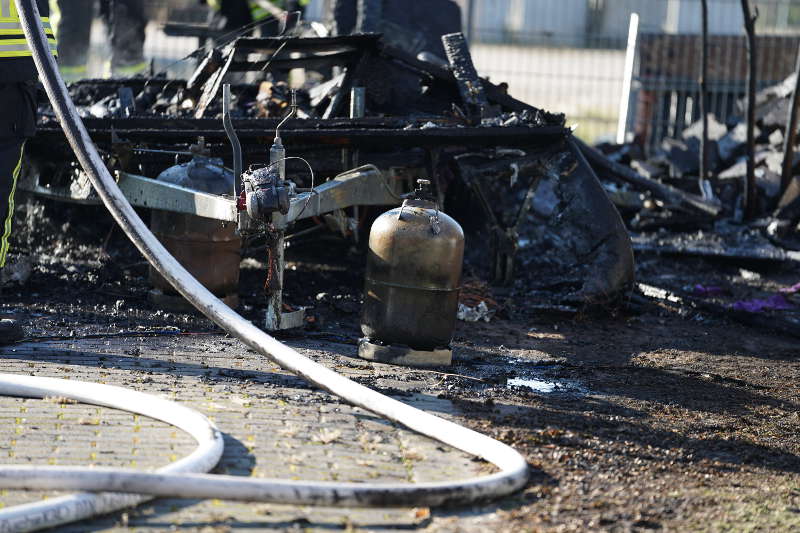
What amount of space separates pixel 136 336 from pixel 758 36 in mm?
13878

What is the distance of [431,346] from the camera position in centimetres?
600

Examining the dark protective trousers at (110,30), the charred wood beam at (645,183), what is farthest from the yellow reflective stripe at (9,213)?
the dark protective trousers at (110,30)

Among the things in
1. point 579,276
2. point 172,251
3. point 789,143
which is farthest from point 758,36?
point 172,251

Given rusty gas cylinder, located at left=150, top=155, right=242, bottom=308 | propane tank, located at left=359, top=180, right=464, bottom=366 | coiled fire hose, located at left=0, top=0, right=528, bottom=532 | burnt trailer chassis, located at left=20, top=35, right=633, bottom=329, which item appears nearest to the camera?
coiled fire hose, located at left=0, top=0, right=528, bottom=532

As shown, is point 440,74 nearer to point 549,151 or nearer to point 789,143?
point 549,151

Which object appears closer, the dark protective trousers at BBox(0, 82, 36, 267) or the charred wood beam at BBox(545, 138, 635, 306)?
the dark protective trousers at BBox(0, 82, 36, 267)

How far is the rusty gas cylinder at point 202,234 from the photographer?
679cm

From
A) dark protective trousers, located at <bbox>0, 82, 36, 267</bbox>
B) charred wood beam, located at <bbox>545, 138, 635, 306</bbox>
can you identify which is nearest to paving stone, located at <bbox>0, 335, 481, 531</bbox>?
dark protective trousers, located at <bbox>0, 82, 36, 267</bbox>

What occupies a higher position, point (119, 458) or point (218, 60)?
point (218, 60)

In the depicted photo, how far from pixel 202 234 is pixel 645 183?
5.23 metres

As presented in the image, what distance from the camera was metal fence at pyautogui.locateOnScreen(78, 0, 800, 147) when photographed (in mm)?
16672

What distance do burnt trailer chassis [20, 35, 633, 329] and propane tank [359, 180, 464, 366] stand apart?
2.11 ft

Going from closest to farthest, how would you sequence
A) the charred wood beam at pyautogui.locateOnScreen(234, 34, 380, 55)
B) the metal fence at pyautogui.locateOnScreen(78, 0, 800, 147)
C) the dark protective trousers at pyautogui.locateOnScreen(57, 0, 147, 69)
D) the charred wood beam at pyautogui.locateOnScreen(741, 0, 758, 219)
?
the charred wood beam at pyautogui.locateOnScreen(234, 34, 380, 55), the charred wood beam at pyautogui.locateOnScreen(741, 0, 758, 219), the dark protective trousers at pyautogui.locateOnScreen(57, 0, 147, 69), the metal fence at pyautogui.locateOnScreen(78, 0, 800, 147)

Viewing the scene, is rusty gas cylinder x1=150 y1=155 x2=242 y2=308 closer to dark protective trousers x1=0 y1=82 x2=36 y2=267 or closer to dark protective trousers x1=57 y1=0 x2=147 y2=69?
dark protective trousers x1=0 y1=82 x2=36 y2=267
